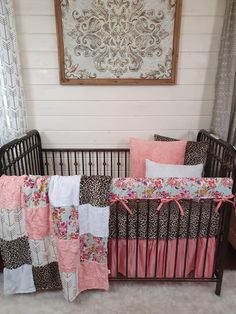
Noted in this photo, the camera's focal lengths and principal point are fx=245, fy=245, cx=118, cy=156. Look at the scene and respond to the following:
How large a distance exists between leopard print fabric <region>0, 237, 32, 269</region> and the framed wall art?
132 centimetres

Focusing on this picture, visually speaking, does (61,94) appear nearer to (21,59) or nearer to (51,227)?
(21,59)

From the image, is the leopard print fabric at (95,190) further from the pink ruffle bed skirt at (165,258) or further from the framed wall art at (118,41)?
the framed wall art at (118,41)

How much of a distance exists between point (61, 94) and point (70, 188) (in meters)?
1.14

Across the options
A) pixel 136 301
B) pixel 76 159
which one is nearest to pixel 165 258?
pixel 136 301

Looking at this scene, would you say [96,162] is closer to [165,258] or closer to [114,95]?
[114,95]

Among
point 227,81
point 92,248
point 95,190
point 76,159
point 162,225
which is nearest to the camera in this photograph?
point 95,190

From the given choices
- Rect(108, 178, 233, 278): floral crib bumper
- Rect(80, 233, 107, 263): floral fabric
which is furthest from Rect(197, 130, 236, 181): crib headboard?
Rect(80, 233, 107, 263): floral fabric

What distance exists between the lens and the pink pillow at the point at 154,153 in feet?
6.64

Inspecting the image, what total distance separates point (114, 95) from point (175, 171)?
0.86 metres

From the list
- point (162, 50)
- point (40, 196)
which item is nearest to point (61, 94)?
point (162, 50)

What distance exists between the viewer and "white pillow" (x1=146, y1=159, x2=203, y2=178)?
71.5 inches

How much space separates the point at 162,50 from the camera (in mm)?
2031

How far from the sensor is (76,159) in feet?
7.66

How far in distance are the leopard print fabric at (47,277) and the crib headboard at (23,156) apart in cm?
64
